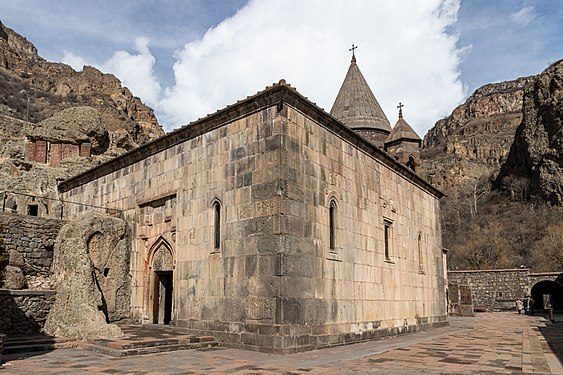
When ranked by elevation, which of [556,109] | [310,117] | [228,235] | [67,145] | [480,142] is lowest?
[228,235]

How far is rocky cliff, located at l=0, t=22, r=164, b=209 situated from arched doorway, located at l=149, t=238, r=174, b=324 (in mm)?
10029

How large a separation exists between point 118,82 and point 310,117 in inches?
2546

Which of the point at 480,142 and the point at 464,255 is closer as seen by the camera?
the point at 464,255

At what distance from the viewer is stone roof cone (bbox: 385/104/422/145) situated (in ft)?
71.8

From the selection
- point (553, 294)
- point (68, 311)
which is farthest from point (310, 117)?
point (553, 294)

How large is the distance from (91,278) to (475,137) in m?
88.1

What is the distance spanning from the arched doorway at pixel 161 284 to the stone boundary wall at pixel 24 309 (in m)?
2.83

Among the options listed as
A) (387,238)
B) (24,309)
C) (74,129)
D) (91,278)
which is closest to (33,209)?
(74,129)

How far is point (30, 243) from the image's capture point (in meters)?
13.2

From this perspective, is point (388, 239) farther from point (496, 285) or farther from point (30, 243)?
point (496, 285)

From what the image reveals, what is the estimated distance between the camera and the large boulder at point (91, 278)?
11.2 m

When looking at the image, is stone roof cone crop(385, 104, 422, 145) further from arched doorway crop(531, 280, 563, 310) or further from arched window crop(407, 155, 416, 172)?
arched doorway crop(531, 280, 563, 310)

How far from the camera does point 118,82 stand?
7006 centimetres

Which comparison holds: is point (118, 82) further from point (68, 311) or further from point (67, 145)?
point (68, 311)
